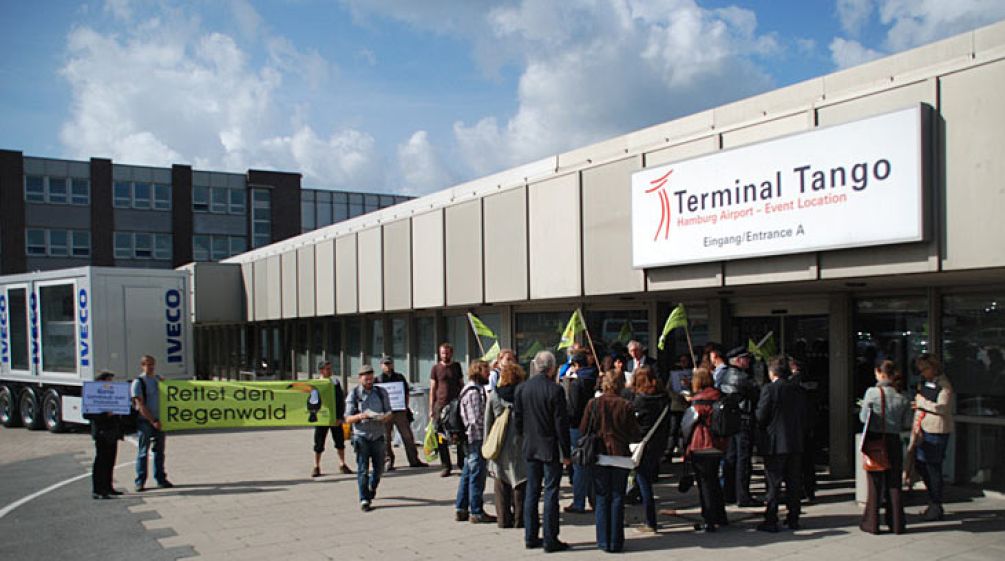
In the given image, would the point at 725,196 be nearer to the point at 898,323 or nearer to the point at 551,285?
the point at 898,323

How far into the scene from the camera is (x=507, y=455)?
821 centimetres

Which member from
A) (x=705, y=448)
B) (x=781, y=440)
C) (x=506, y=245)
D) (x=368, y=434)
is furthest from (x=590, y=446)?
(x=506, y=245)

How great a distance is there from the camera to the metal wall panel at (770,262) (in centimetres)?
862

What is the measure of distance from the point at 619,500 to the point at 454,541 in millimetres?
1773

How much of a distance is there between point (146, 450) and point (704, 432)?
7.80 meters

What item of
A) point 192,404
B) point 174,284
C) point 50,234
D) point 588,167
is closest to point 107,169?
point 50,234

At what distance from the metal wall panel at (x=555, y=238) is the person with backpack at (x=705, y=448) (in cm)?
362

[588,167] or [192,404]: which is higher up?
[588,167]

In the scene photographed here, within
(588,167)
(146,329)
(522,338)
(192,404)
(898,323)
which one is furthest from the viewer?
(146,329)

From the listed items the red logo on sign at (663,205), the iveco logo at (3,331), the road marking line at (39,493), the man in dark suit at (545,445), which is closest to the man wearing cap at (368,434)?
the man in dark suit at (545,445)

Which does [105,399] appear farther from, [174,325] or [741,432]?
[174,325]

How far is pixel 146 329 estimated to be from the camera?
20.1 metres

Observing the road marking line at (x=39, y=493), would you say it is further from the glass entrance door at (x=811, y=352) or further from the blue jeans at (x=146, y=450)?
the glass entrance door at (x=811, y=352)

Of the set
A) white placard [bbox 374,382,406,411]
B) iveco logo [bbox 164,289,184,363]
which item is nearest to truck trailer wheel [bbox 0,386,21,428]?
iveco logo [bbox 164,289,184,363]
